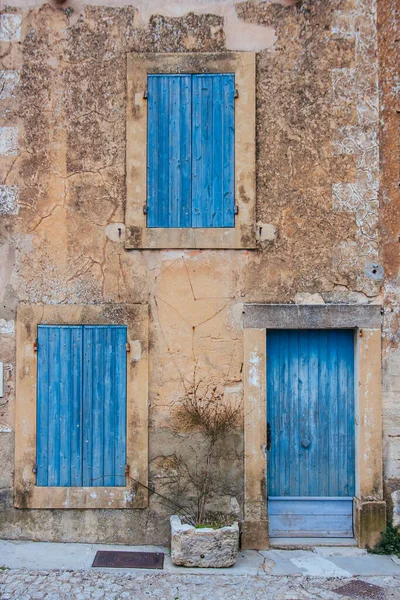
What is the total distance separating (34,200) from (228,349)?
2.42 metres

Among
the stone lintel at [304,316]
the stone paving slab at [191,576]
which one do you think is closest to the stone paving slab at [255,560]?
the stone paving slab at [191,576]

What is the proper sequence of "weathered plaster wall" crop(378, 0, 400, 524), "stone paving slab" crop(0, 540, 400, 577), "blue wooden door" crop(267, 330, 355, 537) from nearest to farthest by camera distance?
"stone paving slab" crop(0, 540, 400, 577), "weathered plaster wall" crop(378, 0, 400, 524), "blue wooden door" crop(267, 330, 355, 537)

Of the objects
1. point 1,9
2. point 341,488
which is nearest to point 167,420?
point 341,488

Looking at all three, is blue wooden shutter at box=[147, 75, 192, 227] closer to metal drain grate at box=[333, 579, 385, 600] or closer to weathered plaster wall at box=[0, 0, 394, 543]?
weathered plaster wall at box=[0, 0, 394, 543]

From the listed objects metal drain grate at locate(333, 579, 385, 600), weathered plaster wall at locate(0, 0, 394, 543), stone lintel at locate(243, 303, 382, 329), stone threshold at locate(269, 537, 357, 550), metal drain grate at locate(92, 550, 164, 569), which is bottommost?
metal drain grate at locate(333, 579, 385, 600)

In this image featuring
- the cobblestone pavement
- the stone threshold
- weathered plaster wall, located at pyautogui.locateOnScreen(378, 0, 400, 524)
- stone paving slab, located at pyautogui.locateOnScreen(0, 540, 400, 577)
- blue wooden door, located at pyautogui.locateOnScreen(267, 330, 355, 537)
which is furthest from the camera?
blue wooden door, located at pyautogui.locateOnScreen(267, 330, 355, 537)

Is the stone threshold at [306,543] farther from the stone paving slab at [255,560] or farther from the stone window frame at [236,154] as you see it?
the stone window frame at [236,154]

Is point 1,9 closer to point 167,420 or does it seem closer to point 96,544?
point 167,420

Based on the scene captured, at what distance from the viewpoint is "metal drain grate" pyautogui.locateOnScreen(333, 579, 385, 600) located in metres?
4.46

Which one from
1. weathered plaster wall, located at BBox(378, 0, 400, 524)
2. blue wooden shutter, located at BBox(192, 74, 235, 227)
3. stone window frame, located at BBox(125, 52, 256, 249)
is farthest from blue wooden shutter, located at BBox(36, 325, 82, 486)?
weathered plaster wall, located at BBox(378, 0, 400, 524)

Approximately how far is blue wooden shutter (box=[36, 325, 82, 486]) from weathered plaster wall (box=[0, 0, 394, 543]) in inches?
12.6

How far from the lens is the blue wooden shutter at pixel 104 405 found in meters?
5.38

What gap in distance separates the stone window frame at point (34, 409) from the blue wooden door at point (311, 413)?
1265 mm

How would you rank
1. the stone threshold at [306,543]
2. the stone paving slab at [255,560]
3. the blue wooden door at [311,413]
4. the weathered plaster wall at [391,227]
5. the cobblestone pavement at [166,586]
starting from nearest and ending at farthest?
the cobblestone pavement at [166,586]
the stone paving slab at [255,560]
the stone threshold at [306,543]
the weathered plaster wall at [391,227]
the blue wooden door at [311,413]
